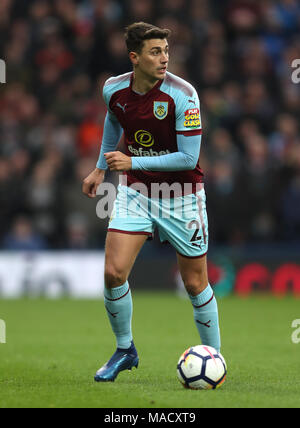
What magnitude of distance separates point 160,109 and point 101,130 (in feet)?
27.5

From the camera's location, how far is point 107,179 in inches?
521

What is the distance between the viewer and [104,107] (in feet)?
48.1

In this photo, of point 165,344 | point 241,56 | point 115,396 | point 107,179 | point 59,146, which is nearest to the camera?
point 115,396

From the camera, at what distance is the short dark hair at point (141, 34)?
232 inches

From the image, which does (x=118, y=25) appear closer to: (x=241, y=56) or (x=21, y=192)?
(x=241, y=56)

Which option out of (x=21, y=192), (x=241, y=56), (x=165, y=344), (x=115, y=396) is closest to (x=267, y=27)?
(x=241, y=56)

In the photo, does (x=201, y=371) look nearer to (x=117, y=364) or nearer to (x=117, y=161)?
(x=117, y=364)

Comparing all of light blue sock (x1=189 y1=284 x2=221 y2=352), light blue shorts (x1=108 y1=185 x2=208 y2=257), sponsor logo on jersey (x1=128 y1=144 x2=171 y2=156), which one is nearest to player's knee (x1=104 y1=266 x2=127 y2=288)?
light blue shorts (x1=108 y1=185 x2=208 y2=257)

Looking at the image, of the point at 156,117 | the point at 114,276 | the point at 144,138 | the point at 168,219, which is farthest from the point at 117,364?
the point at 156,117

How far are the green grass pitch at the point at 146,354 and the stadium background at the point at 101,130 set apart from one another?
0.82m

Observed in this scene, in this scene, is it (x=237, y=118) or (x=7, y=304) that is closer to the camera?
(x=7, y=304)

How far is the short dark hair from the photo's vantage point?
5898 millimetres

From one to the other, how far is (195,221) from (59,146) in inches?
328

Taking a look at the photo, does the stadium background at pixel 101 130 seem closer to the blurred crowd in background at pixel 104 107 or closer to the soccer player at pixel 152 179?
the blurred crowd in background at pixel 104 107
